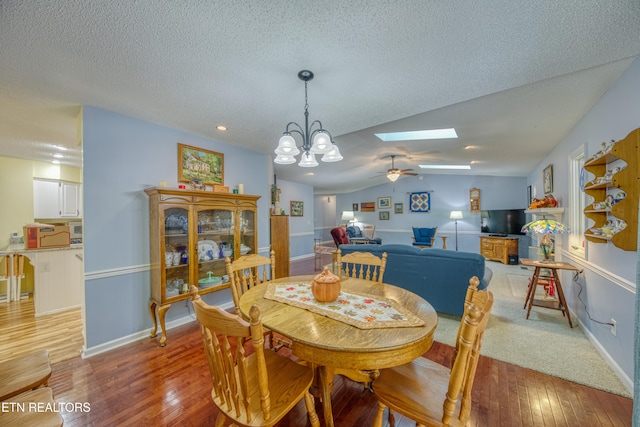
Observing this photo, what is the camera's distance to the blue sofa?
2.76 meters

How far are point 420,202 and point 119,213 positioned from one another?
25.6 feet

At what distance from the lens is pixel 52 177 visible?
4.11 m

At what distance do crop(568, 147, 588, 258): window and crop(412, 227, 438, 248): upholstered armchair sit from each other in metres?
4.15

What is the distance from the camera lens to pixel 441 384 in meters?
1.24

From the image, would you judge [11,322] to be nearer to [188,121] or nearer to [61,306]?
[61,306]

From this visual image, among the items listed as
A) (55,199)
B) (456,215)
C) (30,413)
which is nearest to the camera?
(30,413)

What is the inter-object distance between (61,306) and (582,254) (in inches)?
260

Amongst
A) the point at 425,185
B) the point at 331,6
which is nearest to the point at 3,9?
the point at 331,6

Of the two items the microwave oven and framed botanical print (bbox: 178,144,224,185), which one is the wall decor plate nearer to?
framed botanical print (bbox: 178,144,224,185)

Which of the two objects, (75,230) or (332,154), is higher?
(332,154)

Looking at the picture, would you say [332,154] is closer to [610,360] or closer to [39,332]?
[610,360]

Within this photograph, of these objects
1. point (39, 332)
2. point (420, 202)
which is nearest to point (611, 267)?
point (39, 332)

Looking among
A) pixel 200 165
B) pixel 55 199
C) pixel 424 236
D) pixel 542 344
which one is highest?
pixel 200 165

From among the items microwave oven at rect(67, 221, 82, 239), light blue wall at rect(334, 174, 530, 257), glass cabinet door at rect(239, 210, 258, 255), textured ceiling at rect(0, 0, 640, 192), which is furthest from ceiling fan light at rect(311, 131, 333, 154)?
light blue wall at rect(334, 174, 530, 257)
